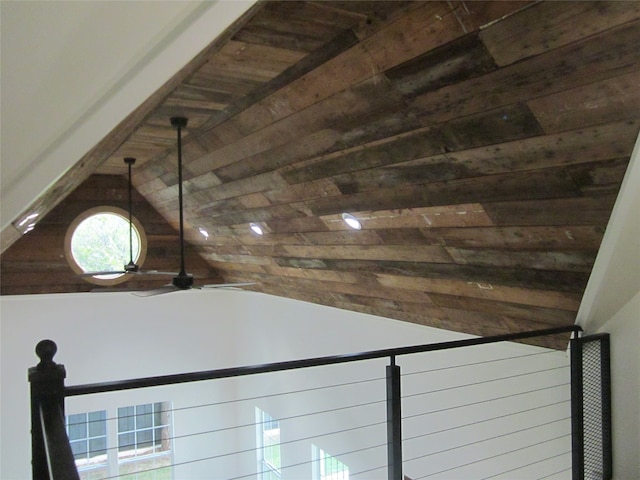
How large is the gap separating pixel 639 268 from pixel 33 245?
6.17 m

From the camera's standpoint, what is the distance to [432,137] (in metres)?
2.20

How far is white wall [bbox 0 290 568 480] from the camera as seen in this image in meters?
3.62

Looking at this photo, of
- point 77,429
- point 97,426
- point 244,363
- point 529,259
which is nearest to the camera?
point 529,259

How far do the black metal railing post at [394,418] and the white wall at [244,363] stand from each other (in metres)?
1.38

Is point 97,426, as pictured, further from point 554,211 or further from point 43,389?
point 554,211

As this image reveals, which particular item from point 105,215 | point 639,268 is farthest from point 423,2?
point 105,215

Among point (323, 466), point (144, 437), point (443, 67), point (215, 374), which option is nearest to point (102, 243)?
point (144, 437)

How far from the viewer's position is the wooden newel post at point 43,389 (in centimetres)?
144

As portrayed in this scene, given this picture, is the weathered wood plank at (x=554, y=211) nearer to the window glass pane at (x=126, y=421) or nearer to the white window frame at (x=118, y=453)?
the white window frame at (x=118, y=453)

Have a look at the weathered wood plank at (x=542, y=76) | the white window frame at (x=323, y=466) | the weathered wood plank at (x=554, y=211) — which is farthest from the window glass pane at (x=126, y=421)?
the weathered wood plank at (x=542, y=76)

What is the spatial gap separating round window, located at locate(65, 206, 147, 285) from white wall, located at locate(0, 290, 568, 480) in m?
0.37

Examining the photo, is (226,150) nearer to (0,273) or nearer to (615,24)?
(615,24)

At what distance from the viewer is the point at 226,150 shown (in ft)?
11.3

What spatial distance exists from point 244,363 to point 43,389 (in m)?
5.84
